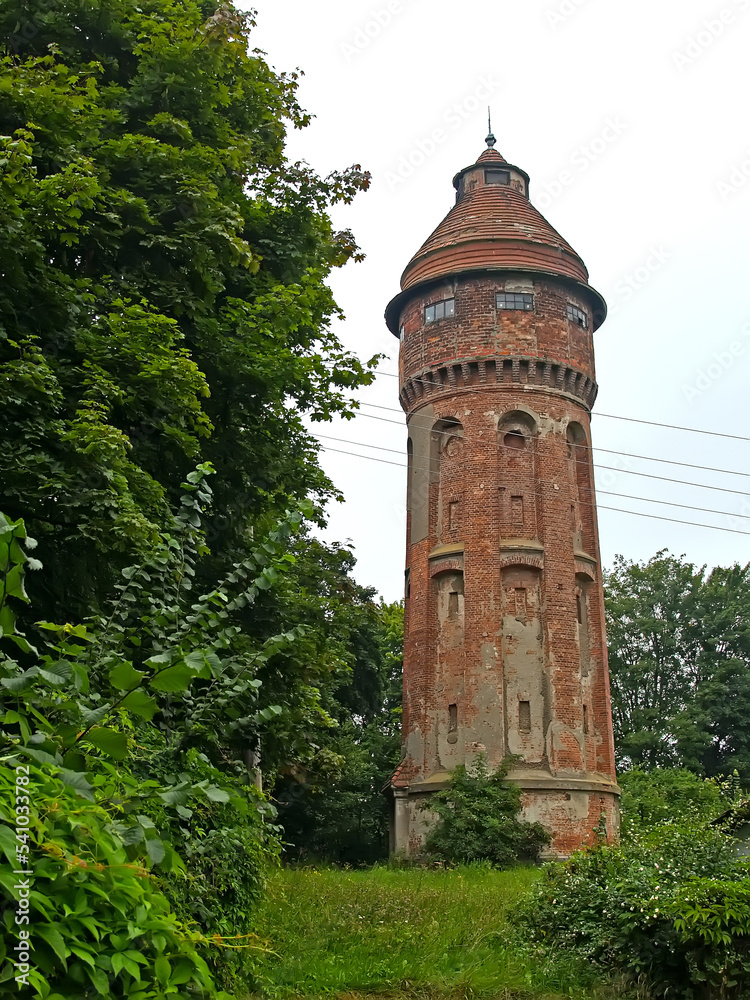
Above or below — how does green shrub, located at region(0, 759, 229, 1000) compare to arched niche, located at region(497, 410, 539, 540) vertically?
below

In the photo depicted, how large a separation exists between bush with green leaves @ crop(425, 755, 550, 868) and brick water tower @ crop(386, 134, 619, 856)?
46cm

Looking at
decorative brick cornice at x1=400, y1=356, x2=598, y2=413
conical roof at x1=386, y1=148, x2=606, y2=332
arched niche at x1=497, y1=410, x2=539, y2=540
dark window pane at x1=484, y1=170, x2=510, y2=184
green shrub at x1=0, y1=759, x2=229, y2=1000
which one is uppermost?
dark window pane at x1=484, y1=170, x2=510, y2=184

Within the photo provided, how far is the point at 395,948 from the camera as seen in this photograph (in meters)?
9.14

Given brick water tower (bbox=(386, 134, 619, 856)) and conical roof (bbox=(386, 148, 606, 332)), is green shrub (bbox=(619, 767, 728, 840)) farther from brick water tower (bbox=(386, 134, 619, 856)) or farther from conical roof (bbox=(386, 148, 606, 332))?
conical roof (bbox=(386, 148, 606, 332))

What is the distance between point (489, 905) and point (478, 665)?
1184 centimetres

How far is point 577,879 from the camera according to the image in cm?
1046

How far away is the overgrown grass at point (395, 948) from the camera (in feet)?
26.6

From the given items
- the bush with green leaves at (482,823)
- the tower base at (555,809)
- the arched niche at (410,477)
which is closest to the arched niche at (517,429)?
the arched niche at (410,477)

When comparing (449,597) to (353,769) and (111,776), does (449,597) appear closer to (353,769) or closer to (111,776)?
(353,769)

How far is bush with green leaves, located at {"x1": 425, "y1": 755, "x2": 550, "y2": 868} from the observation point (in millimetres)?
20984

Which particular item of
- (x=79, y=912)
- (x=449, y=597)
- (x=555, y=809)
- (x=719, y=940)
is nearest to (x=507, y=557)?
(x=449, y=597)

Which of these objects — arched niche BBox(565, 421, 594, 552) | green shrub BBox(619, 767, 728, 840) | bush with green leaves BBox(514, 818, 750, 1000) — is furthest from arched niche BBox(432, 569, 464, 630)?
bush with green leaves BBox(514, 818, 750, 1000)

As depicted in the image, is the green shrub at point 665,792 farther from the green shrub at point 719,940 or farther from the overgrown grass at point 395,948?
the green shrub at point 719,940

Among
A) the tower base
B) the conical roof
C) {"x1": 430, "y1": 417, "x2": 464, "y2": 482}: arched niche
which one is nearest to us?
the tower base
